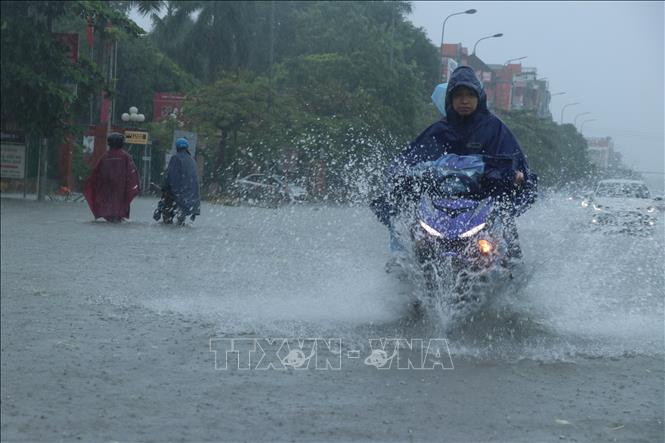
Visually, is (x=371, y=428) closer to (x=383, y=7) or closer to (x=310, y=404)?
(x=310, y=404)

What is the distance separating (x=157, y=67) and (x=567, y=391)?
1935 inches

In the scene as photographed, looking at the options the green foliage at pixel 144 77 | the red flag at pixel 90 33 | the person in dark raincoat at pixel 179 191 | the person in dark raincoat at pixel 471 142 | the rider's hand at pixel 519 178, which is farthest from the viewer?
the green foliage at pixel 144 77

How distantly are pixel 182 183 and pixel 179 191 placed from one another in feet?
0.61

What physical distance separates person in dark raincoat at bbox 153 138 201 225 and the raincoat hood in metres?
10.9

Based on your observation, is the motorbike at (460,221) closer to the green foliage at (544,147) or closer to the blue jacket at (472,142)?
the blue jacket at (472,142)

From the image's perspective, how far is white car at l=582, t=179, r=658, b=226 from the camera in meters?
20.3

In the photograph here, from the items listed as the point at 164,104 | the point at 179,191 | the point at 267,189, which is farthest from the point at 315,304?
the point at 164,104

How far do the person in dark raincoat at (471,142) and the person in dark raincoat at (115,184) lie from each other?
128 inches

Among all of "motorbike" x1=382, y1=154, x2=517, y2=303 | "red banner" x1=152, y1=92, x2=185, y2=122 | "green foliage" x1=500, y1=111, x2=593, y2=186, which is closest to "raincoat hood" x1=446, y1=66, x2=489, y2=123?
"motorbike" x1=382, y1=154, x2=517, y2=303

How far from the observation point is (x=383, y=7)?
7581cm

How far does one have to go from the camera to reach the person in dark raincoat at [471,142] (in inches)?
275

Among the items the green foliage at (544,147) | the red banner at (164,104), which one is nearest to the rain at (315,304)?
the red banner at (164,104)

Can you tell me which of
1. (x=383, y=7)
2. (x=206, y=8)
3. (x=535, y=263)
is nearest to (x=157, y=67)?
(x=206, y=8)

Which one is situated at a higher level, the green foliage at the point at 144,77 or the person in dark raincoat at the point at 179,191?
the green foliage at the point at 144,77
